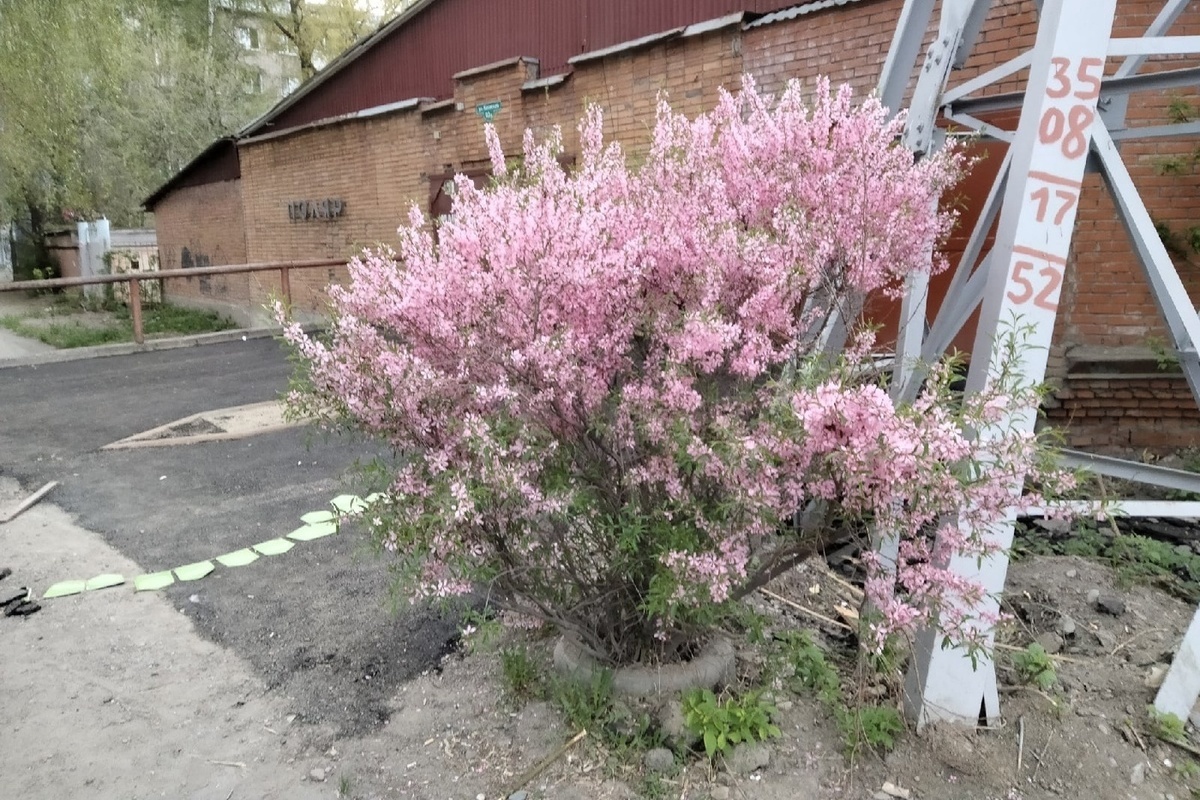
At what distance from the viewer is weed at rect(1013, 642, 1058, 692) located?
324cm

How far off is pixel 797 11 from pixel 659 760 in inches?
273

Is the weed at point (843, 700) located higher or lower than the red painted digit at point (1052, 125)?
lower

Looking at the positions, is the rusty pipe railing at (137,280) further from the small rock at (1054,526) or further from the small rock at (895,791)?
the small rock at (895,791)

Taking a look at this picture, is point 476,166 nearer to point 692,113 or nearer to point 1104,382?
point 692,113

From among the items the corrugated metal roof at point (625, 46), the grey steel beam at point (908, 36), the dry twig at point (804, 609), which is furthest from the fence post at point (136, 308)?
the grey steel beam at point (908, 36)

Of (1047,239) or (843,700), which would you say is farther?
(843,700)

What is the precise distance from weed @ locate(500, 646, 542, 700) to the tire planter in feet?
0.38

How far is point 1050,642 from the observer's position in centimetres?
363

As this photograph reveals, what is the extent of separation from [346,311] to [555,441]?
87cm

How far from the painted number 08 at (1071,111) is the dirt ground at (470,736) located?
1.82 metres

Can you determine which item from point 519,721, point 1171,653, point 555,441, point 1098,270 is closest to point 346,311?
point 555,441

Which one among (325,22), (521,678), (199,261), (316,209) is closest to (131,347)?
(316,209)

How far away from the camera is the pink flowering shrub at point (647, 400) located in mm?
2367

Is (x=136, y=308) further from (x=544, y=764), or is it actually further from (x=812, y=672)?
(x=812, y=672)
